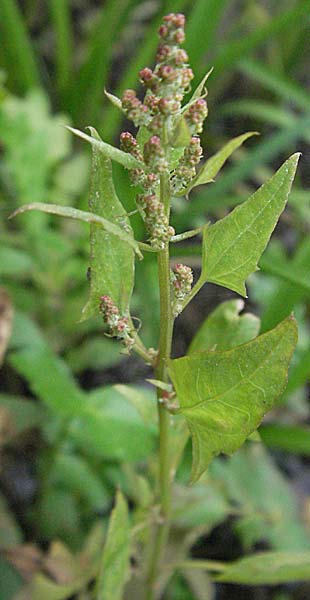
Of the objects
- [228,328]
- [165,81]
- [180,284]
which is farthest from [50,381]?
[165,81]

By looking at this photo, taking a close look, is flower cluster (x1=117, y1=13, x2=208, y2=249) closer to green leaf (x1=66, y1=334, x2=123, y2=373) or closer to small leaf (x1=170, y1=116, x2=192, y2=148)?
small leaf (x1=170, y1=116, x2=192, y2=148)

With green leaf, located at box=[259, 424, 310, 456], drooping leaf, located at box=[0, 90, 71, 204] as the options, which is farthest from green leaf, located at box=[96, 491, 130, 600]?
drooping leaf, located at box=[0, 90, 71, 204]

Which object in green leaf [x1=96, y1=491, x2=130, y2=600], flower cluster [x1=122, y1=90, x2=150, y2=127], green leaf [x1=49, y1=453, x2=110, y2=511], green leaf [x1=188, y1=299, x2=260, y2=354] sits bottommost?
green leaf [x1=49, y1=453, x2=110, y2=511]

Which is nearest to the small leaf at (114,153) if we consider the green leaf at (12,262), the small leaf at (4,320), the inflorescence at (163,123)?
the inflorescence at (163,123)

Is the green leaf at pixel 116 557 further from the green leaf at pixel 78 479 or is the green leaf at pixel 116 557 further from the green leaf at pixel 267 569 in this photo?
the green leaf at pixel 78 479

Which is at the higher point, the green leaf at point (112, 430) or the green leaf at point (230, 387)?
the green leaf at point (230, 387)

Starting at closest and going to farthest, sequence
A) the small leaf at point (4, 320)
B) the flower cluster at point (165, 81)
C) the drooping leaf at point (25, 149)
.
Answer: the flower cluster at point (165, 81), the small leaf at point (4, 320), the drooping leaf at point (25, 149)

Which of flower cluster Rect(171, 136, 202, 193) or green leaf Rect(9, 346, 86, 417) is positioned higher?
flower cluster Rect(171, 136, 202, 193)

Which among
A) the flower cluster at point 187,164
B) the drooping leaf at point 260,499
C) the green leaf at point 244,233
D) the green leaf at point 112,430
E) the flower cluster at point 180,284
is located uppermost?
the flower cluster at point 187,164

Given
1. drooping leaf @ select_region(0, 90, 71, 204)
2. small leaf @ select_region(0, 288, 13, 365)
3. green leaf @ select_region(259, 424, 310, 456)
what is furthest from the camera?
drooping leaf @ select_region(0, 90, 71, 204)
